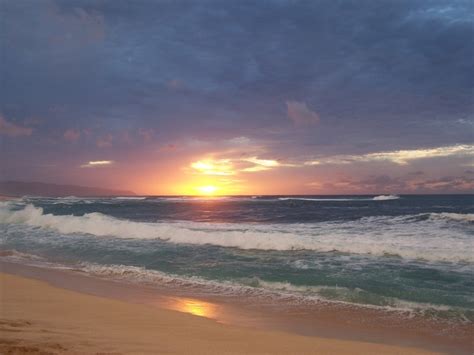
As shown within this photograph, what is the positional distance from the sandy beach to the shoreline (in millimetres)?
296

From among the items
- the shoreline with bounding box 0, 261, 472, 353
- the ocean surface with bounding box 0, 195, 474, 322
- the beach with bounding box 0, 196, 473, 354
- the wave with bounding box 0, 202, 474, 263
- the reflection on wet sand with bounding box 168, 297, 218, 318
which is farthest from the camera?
the wave with bounding box 0, 202, 474, 263

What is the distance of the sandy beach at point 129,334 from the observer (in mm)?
4969

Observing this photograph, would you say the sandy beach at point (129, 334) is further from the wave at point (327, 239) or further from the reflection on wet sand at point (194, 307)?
the wave at point (327, 239)

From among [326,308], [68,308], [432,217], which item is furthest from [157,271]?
[432,217]

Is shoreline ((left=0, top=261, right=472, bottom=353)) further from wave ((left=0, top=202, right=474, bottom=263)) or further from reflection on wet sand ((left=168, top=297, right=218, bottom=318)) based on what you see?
wave ((left=0, top=202, right=474, bottom=263))

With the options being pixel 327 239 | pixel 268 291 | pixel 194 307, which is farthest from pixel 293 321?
pixel 327 239

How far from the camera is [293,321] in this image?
7.38 m

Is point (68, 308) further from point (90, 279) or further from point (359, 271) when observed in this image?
point (359, 271)

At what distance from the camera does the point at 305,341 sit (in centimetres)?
593

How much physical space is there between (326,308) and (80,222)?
20116 millimetres

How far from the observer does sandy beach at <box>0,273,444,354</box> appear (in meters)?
4.97

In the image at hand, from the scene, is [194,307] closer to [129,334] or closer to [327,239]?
[129,334]

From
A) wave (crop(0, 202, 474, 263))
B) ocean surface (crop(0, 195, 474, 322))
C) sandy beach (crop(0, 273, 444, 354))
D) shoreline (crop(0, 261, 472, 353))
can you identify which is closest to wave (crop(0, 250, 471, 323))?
ocean surface (crop(0, 195, 474, 322))

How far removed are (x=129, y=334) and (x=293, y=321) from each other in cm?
317
